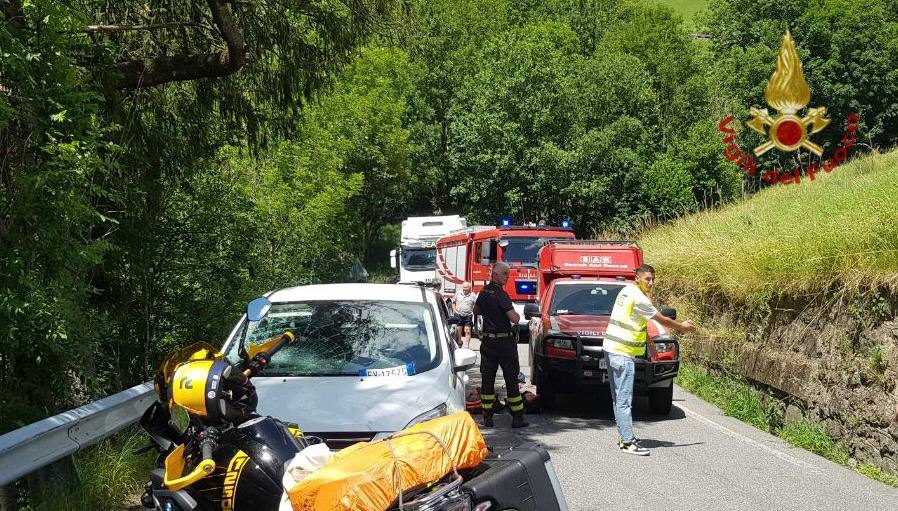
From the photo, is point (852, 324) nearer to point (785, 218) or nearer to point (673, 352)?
point (673, 352)

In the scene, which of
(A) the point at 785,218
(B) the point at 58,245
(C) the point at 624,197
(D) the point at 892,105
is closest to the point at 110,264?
(B) the point at 58,245

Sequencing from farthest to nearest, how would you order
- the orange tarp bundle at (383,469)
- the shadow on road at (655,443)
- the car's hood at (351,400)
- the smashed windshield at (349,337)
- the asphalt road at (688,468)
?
the shadow on road at (655,443) < the asphalt road at (688,468) < the smashed windshield at (349,337) < the car's hood at (351,400) < the orange tarp bundle at (383,469)

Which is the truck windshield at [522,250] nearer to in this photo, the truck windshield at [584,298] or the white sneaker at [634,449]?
the truck windshield at [584,298]

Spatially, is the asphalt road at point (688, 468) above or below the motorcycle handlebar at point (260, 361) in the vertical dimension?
below

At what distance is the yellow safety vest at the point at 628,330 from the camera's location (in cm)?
984

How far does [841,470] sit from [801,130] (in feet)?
37.3

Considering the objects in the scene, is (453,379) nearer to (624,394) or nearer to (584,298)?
(624,394)

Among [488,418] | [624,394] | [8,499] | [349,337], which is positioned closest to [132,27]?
[349,337]

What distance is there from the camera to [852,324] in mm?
10484

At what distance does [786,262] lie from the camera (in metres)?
12.6

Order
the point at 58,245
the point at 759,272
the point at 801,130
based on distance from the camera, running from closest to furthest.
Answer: the point at 58,245
the point at 759,272
the point at 801,130

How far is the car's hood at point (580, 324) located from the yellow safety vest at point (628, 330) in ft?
7.50

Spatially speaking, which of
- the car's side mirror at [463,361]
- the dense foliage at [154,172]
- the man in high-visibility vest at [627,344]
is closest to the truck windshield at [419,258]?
the dense foliage at [154,172]

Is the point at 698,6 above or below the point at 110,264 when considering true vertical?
above
